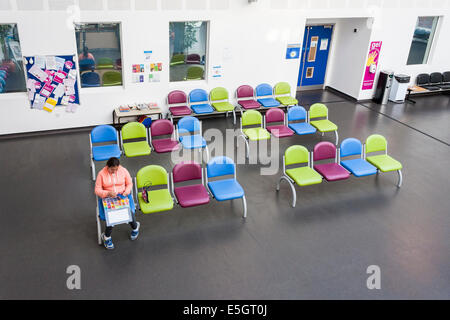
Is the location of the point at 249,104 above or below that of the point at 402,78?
below

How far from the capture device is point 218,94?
30.1ft

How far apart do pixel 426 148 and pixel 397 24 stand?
390 centimetres

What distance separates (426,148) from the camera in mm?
8297

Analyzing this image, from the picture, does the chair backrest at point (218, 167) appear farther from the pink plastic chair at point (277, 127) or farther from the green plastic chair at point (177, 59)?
the green plastic chair at point (177, 59)

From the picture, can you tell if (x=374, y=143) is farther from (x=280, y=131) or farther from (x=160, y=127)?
(x=160, y=127)

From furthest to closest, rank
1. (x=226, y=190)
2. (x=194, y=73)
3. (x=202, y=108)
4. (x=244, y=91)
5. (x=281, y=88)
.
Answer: (x=281, y=88) → (x=244, y=91) → (x=194, y=73) → (x=202, y=108) → (x=226, y=190)

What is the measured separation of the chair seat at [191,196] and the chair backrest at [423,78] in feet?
28.7

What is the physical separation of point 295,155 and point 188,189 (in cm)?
188

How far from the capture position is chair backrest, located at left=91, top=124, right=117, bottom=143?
6.64 metres

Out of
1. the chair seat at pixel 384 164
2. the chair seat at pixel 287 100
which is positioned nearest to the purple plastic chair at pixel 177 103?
the chair seat at pixel 287 100

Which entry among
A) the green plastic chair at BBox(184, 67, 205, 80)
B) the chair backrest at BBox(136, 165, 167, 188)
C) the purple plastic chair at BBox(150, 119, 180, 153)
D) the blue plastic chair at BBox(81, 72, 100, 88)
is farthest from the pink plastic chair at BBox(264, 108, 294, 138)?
the blue plastic chair at BBox(81, 72, 100, 88)

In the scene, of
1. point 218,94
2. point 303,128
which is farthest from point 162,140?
point 303,128
